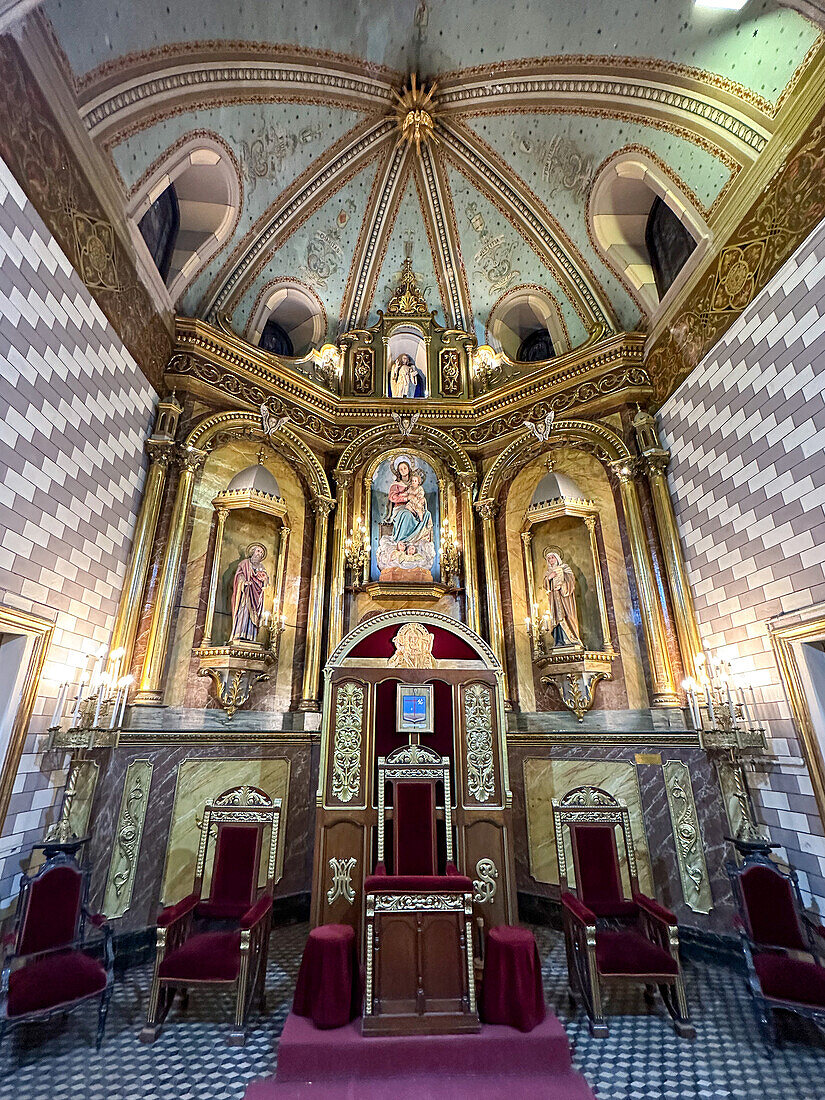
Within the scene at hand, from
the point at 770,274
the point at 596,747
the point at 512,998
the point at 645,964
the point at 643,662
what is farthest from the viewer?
the point at 643,662

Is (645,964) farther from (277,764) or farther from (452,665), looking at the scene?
(277,764)

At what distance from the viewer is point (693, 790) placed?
21.9ft

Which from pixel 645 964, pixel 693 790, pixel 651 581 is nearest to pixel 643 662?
pixel 651 581

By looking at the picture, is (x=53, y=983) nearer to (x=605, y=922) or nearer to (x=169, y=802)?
(x=169, y=802)

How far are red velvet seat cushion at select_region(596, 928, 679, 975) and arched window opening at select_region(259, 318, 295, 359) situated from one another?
11088 mm

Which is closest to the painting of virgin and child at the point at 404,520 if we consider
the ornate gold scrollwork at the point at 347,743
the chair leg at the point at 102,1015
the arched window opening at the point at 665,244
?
the ornate gold scrollwork at the point at 347,743

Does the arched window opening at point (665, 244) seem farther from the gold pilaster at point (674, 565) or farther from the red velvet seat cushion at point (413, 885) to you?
the red velvet seat cushion at point (413, 885)

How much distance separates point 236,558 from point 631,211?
965 centimetres

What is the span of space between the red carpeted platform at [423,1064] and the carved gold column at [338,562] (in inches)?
212

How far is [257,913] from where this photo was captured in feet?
15.7

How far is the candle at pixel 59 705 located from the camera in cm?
573

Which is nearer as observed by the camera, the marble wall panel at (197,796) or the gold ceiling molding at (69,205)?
→ the gold ceiling molding at (69,205)

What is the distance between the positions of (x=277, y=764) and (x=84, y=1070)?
3.85m

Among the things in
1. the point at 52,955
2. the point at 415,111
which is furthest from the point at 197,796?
the point at 415,111
